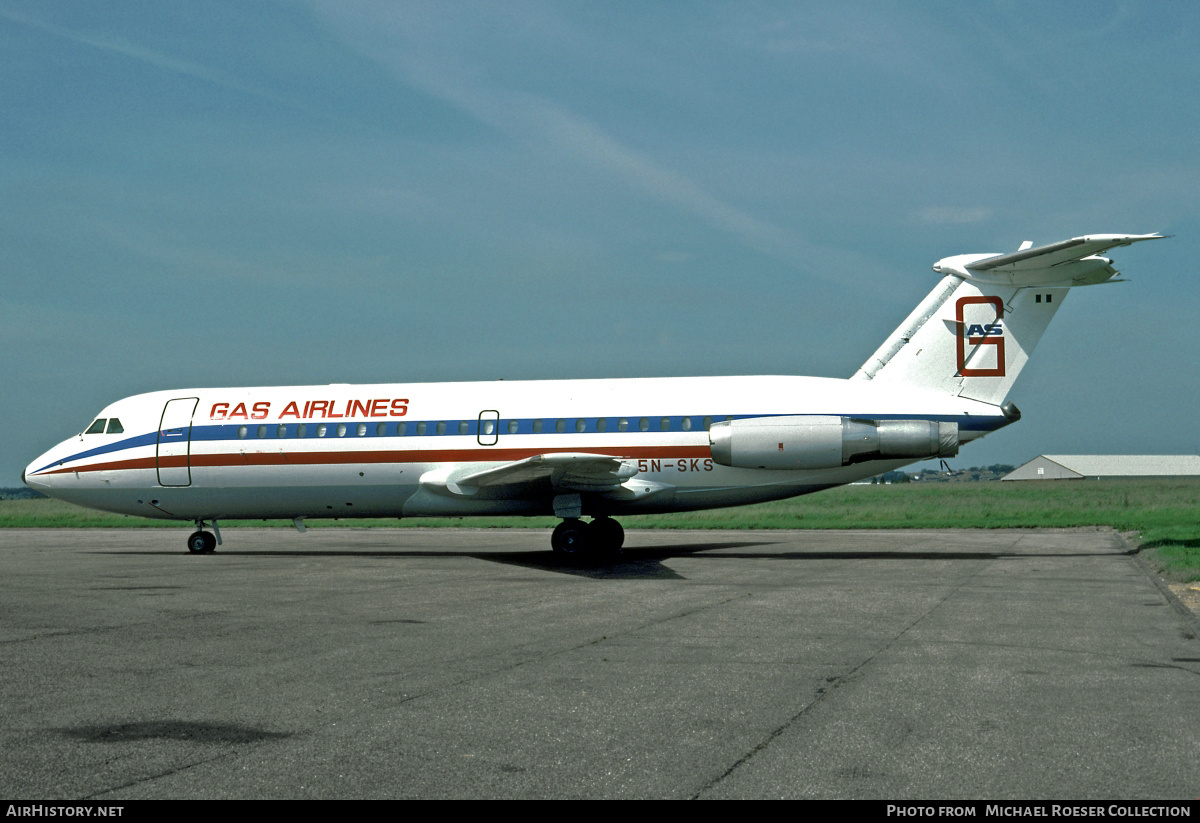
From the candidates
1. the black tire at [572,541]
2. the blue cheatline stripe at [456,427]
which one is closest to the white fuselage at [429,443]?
the blue cheatline stripe at [456,427]

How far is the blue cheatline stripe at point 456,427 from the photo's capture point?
2048 centimetres

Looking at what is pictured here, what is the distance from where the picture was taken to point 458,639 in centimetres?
1051

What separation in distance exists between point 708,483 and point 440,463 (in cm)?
574

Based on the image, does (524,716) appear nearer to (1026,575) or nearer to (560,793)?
(560,793)

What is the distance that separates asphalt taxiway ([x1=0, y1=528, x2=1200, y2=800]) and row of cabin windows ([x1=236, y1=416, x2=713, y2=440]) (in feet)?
16.0

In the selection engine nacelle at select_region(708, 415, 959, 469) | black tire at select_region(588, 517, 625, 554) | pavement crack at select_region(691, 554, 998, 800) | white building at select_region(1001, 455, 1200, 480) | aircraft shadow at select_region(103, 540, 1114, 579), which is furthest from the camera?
white building at select_region(1001, 455, 1200, 480)

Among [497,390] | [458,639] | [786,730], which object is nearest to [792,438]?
[497,390]

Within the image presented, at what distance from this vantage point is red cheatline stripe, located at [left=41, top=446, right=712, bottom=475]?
69.4 feet

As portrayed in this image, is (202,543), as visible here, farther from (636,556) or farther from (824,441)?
(824,441)

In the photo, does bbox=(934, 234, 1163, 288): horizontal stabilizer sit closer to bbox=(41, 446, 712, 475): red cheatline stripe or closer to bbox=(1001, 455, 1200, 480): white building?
bbox=(41, 446, 712, 475): red cheatline stripe

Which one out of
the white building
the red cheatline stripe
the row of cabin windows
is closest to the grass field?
the row of cabin windows

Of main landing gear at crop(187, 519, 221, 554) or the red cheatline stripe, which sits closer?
the red cheatline stripe

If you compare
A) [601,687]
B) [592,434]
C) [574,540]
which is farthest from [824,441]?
[601,687]

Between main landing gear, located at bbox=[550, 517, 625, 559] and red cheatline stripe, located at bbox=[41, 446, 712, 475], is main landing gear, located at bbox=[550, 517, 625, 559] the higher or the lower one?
the lower one
